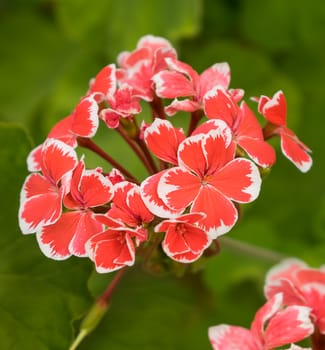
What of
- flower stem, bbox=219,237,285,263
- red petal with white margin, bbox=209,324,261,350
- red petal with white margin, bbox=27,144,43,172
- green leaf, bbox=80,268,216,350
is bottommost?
green leaf, bbox=80,268,216,350

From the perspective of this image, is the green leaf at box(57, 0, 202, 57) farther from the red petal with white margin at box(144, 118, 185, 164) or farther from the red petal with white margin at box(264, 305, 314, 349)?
the red petal with white margin at box(264, 305, 314, 349)

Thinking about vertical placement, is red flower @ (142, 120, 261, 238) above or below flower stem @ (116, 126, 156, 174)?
above

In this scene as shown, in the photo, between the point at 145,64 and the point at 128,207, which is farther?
the point at 145,64

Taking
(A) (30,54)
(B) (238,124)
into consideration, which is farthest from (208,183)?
(A) (30,54)

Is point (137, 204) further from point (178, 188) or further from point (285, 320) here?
point (285, 320)

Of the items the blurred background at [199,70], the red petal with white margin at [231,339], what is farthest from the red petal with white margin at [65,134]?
the blurred background at [199,70]

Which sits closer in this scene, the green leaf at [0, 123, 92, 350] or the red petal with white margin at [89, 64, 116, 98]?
the red petal with white margin at [89, 64, 116, 98]

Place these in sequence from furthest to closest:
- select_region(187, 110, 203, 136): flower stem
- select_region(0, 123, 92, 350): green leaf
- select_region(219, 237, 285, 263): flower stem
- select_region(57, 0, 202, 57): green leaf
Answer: select_region(57, 0, 202, 57): green leaf
select_region(219, 237, 285, 263): flower stem
select_region(0, 123, 92, 350): green leaf
select_region(187, 110, 203, 136): flower stem

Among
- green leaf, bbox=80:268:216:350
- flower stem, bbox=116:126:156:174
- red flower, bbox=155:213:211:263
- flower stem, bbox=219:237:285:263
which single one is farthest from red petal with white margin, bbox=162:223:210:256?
green leaf, bbox=80:268:216:350
